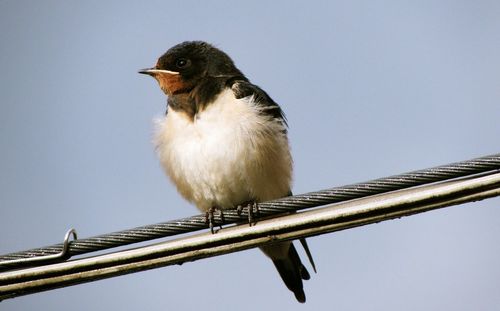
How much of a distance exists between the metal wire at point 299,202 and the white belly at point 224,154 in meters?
1.49

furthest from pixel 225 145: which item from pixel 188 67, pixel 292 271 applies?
pixel 292 271

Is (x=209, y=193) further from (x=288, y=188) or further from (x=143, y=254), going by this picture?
(x=143, y=254)

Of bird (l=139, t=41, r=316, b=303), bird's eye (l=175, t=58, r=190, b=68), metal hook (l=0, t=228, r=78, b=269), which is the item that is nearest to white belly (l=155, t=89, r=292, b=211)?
bird (l=139, t=41, r=316, b=303)

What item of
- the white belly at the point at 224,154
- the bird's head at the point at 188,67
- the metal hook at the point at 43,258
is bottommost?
the metal hook at the point at 43,258

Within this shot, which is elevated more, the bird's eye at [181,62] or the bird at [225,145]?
the bird's eye at [181,62]

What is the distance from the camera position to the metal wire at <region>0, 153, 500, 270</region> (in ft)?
12.6

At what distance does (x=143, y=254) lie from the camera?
13.7ft

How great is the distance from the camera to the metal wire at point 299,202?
3.85 meters

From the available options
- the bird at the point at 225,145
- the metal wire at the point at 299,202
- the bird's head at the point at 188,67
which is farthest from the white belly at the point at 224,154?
the metal wire at the point at 299,202

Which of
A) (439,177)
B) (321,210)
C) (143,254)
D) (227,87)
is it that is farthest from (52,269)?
(227,87)

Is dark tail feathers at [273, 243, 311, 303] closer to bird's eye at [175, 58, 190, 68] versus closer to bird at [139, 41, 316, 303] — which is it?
bird at [139, 41, 316, 303]

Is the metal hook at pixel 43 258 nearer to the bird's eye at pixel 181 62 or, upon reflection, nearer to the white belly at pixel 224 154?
the white belly at pixel 224 154

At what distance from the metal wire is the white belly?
149cm

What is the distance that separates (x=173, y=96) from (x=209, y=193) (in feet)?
3.02
